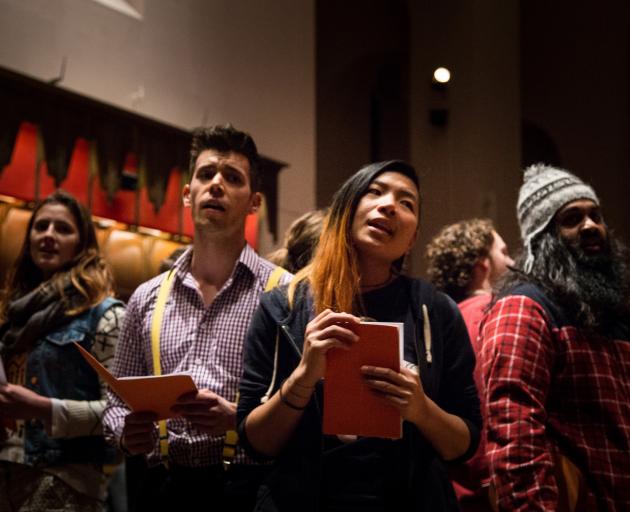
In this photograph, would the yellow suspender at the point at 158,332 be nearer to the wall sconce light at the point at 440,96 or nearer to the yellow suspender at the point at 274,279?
the yellow suspender at the point at 274,279

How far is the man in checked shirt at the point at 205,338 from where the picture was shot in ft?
8.04

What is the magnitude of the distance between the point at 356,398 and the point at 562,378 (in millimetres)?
944

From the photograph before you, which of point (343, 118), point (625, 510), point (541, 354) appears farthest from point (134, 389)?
point (343, 118)

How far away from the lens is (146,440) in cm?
248

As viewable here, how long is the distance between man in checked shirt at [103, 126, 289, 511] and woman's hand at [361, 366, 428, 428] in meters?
0.66

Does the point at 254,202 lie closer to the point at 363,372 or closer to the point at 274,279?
the point at 274,279

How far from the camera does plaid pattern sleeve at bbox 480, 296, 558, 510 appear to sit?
2.33 metres

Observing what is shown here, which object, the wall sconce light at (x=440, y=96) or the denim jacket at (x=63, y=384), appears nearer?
the denim jacket at (x=63, y=384)

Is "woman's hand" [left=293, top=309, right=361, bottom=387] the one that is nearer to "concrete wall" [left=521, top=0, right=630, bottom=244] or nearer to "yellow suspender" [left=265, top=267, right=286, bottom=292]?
"yellow suspender" [left=265, top=267, right=286, bottom=292]

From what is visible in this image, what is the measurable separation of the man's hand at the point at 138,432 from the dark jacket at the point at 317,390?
36cm

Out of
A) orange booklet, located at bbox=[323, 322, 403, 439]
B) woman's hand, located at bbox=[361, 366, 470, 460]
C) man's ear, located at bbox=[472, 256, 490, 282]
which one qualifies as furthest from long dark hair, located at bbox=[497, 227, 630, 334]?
orange booklet, located at bbox=[323, 322, 403, 439]

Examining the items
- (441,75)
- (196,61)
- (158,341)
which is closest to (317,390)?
(158,341)

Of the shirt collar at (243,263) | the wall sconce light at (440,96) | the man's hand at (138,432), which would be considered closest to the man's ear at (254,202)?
the shirt collar at (243,263)

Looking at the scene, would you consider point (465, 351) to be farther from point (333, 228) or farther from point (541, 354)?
point (333, 228)
